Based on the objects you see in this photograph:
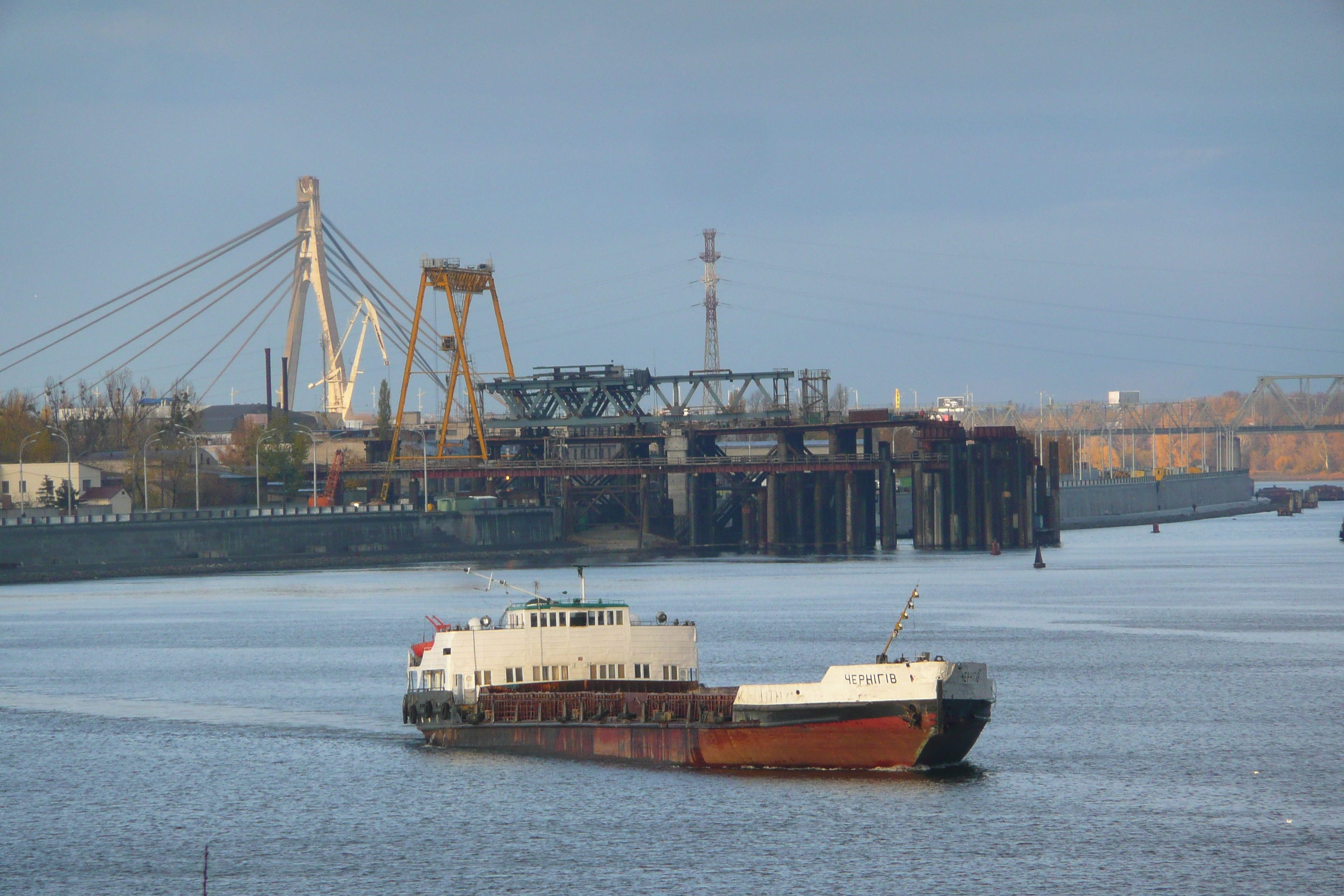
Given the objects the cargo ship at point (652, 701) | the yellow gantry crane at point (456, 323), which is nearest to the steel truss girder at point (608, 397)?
the yellow gantry crane at point (456, 323)

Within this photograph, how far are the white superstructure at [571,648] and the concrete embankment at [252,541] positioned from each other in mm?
86961

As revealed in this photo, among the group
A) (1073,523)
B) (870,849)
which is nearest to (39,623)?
(870,849)

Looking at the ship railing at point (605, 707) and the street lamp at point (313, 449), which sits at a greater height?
the street lamp at point (313, 449)

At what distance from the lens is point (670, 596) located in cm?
9519

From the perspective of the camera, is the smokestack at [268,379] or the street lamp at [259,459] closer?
the street lamp at [259,459]

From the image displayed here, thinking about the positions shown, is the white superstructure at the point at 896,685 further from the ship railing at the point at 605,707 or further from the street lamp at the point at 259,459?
the street lamp at the point at 259,459

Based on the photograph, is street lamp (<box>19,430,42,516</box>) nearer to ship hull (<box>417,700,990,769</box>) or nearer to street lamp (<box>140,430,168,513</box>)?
street lamp (<box>140,430,168,513</box>)

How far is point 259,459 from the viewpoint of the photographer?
522 ft

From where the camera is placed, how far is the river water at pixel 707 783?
1266 inches

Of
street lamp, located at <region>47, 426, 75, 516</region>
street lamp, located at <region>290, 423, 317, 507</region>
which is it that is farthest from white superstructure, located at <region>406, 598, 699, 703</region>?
street lamp, located at <region>290, 423, 317, 507</region>

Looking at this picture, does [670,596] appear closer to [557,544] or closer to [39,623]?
[39,623]

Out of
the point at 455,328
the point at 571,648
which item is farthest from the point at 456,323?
the point at 571,648

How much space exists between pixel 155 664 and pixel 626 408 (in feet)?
304

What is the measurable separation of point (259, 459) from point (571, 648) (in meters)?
122
